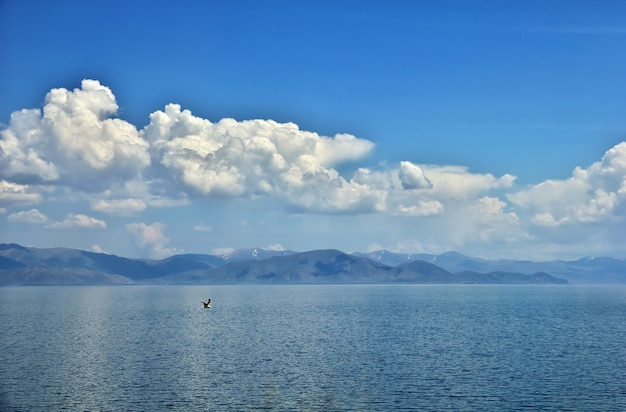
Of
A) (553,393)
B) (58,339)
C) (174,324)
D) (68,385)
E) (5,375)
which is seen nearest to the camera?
(553,393)

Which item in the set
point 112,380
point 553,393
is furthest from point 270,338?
point 553,393

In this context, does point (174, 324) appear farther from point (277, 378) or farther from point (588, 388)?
point (588, 388)

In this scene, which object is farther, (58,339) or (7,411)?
(58,339)

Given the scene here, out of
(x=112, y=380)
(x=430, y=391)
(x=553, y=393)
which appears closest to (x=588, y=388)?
(x=553, y=393)

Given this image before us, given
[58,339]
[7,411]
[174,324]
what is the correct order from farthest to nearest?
[174,324] → [58,339] → [7,411]

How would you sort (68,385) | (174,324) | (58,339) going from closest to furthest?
(68,385), (58,339), (174,324)

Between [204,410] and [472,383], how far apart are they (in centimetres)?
3662

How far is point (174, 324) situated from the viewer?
178 metres

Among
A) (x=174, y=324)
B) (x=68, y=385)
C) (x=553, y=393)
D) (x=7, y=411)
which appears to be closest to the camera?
(x=7, y=411)

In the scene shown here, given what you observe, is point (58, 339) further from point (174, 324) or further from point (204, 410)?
point (204, 410)

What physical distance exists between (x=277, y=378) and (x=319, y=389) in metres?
9.65

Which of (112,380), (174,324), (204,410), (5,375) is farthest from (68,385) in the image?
Result: (174,324)

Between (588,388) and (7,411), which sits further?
(588,388)

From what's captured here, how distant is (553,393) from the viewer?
7969 centimetres
